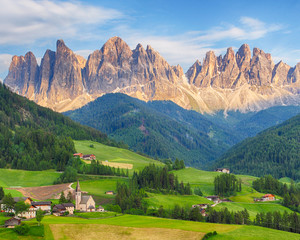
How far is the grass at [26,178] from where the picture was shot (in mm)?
166750

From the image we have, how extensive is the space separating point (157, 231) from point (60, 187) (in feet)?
259

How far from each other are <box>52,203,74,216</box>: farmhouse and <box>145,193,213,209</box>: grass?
2891cm

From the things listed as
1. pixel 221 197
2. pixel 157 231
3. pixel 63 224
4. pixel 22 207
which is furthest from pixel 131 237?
pixel 221 197

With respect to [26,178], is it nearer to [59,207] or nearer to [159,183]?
[159,183]

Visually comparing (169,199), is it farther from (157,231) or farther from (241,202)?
(157,231)

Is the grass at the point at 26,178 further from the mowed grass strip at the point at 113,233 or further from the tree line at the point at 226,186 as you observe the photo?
the mowed grass strip at the point at 113,233

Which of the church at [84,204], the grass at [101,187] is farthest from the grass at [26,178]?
the church at [84,204]

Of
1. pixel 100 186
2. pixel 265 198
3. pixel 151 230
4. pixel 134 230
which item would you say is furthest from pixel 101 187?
pixel 151 230

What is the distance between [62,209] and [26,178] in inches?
2746

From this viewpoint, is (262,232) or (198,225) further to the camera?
(198,225)

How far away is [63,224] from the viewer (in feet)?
296

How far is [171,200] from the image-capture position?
14475cm

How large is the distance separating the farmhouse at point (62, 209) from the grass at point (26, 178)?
55124 millimetres

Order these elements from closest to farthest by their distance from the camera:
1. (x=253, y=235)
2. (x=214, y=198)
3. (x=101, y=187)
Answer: (x=253, y=235) → (x=214, y=198) → (x=101, y=187)
